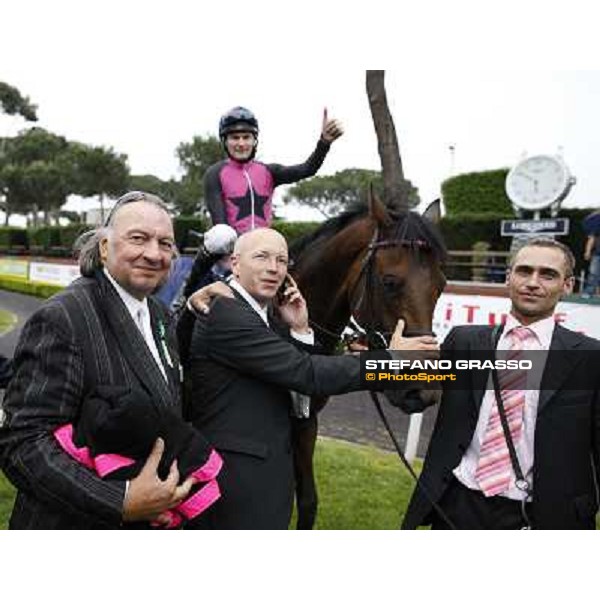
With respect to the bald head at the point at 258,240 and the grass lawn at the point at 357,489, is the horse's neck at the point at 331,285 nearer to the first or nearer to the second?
the bald head at the point at 258,240

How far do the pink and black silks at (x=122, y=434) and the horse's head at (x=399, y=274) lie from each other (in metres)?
1.01

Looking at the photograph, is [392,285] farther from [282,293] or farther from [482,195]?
[482,195]

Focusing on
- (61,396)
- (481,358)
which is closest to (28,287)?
(61,396)

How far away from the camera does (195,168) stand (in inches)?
127

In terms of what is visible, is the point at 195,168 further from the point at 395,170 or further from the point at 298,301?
the point at 298,301

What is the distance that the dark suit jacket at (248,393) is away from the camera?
155 cm

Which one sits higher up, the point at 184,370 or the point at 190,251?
the point at 190,251

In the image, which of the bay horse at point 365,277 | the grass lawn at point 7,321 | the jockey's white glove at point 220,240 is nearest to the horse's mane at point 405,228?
the bay horse at point 365,277

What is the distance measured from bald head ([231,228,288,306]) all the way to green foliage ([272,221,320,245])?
1419 millimetres

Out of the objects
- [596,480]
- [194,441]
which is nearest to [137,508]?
[194,441]

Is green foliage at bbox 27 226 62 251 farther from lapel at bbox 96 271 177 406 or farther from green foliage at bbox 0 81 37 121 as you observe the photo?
lapel at bbox 96 271 177 406

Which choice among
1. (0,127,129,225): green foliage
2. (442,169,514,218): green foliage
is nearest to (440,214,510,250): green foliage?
(442,169,514,218): green foliage

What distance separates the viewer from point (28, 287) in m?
4.47

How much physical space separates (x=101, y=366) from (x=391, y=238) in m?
1.39
